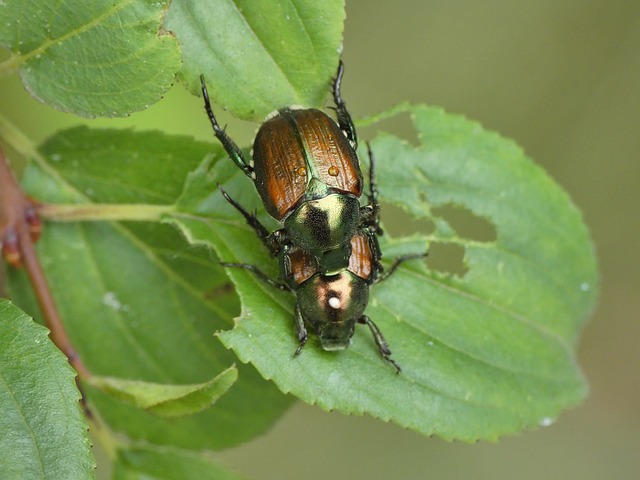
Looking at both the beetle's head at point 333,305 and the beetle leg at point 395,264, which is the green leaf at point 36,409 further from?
the beetle leg at point 395,264

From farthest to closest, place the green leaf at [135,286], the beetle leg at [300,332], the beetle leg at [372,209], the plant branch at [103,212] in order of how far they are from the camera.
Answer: the green leaf at [135,286], the beetle leg at [372,209], the plant branch at [103,212], the beetle leg at [300,332]

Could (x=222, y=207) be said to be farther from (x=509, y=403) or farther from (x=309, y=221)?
(x=509, y=403)

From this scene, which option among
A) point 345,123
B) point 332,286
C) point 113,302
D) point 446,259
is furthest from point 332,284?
point 113,302

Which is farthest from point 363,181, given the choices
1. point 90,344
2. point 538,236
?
point 90,344

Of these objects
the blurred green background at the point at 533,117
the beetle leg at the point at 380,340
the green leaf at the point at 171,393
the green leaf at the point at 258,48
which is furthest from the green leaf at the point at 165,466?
the blurred green background at the point at 533,117

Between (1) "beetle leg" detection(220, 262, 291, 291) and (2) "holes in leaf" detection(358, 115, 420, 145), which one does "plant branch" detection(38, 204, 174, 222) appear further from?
(2) "holes in leaf" detection(358, 115, 420, 145)

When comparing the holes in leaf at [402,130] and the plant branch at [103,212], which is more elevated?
the holes in leaf at [402,130]
